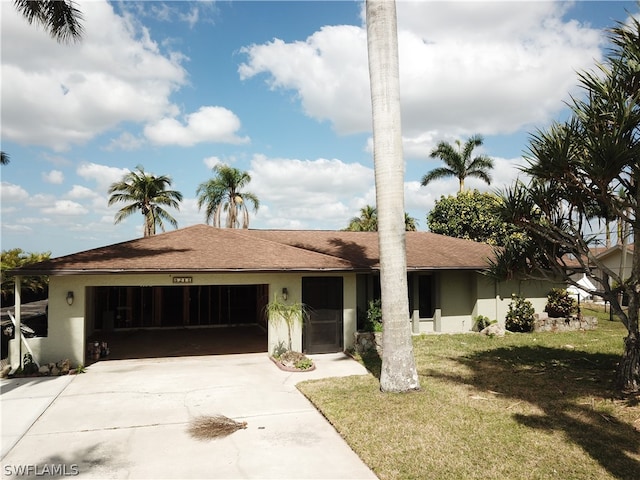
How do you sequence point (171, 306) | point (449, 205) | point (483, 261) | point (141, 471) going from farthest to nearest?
point (449, 205) < point (171, 306) < point (483, 261) < point (141, 471)

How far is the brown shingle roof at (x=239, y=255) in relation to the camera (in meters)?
12.9

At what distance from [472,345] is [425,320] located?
9.62 ft

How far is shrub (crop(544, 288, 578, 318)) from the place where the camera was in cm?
1905

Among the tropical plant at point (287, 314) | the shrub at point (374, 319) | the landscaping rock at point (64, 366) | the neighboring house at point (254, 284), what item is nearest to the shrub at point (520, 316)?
the neighboring house at point (254, 284)

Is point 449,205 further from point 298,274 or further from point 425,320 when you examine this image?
point 298,274

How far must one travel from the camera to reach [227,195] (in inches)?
1508

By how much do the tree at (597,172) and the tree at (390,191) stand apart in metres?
3.10

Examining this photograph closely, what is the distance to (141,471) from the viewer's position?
21.1 feet

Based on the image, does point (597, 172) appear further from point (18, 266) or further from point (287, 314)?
point (18, 266)

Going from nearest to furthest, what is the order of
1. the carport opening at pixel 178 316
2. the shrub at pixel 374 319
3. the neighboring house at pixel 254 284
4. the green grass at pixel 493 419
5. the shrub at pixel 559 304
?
1. the green grass at pixel 493 419
2. the neighboring house at pixel 254 284
3. the shrub at pixel 374 319
4. the carport opening at pixel 178 316
5. the shrub at pixel 559 304

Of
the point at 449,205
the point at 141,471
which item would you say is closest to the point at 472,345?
the point at 141,471

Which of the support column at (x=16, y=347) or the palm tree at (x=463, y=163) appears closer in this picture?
the support column at (x=16, y=347)

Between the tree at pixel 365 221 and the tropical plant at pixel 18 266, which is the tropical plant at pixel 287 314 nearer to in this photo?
the tropical plant at pixel 18 266

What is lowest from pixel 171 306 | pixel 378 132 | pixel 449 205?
pixel 171 306
